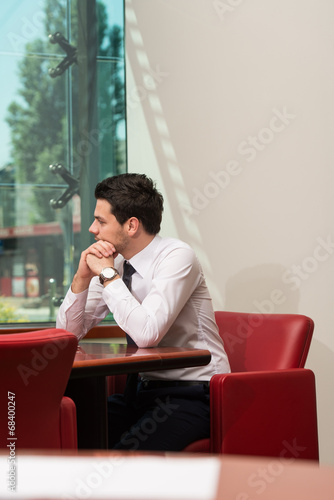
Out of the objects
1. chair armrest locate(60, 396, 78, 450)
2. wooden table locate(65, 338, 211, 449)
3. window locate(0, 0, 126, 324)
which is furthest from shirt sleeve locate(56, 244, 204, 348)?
window locate(0, 0, 126, 324)

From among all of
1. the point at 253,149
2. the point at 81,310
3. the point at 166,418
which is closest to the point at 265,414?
the point at 166,418

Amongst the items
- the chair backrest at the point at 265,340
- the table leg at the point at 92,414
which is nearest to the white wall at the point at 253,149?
the chair backrest at the point at 265,340

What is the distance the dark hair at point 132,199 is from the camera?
8.36 feet

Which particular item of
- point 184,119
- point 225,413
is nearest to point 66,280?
point 184,119

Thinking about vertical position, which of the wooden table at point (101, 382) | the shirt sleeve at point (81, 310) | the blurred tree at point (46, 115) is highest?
the blurred tree at point (46, 115)

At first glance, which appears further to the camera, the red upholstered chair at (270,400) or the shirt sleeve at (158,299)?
the shirt sleeve at (158,299)

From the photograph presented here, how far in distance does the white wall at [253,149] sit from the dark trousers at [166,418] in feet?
2.79

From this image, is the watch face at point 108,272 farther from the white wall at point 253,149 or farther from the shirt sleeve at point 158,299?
the white wall at point 253,149

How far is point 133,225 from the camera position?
2535 millimetres

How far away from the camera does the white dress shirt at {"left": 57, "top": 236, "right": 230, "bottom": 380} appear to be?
2.19 metres

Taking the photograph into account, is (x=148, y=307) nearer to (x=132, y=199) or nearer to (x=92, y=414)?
(x=92, y=414)

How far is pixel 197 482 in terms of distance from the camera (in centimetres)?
27

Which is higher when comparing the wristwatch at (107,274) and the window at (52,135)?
the window at (52,135)

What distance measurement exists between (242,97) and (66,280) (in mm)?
1775
